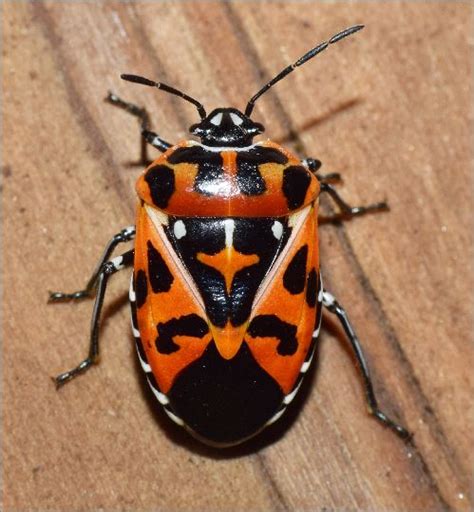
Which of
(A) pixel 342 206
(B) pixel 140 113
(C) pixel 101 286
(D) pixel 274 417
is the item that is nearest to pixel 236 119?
(B) pixel 140 113

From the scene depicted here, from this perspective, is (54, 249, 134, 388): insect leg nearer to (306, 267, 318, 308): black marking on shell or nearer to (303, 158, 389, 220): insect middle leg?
(306, 267, 318, 308): black marking on shell

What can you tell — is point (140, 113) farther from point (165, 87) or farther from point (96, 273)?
point (96, 273)

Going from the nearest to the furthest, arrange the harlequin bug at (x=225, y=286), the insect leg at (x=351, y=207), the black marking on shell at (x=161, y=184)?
the harlequin bug at (x=225, y=286), the black marking on shell at (x=161, y=184), the insect leg at (x=351, y=207)

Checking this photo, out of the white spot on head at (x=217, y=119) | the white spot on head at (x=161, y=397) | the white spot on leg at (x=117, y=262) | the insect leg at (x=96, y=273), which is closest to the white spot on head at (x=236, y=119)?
the white spot on head at (x=217, y=119)

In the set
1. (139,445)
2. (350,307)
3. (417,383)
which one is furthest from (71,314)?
(417,383)

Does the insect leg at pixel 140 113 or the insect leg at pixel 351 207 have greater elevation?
the insect leg at pixel 140 113

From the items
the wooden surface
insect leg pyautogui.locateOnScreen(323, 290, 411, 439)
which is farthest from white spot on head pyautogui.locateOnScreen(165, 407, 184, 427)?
insect leg pyautogui.locateOnScreen(323, 290, 411, 439)

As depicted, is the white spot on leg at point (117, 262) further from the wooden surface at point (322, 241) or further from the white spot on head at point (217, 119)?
the white spot on head at point (217, 119)
